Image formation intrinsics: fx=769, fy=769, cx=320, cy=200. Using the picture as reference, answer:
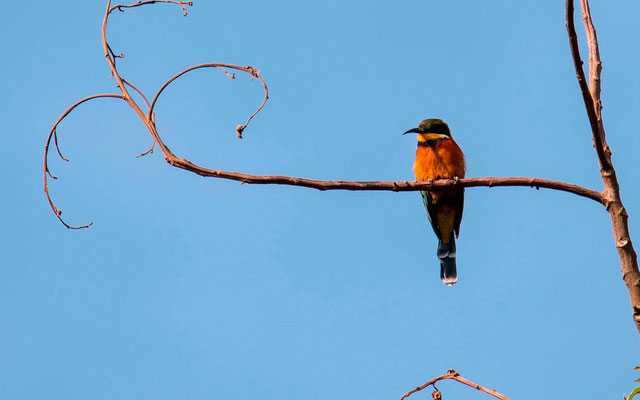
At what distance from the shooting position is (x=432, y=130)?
744 cm

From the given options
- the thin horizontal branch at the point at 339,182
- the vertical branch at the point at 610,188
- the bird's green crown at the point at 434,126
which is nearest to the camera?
the vertical branch at the point at 610,188

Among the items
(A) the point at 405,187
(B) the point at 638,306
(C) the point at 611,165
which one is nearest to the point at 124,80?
(A) the point at 405,187

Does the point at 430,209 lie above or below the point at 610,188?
above

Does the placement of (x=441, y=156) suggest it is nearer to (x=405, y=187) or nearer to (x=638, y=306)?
(x=405, y=187)

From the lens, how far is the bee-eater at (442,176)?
23.1 ft

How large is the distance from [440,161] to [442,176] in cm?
14

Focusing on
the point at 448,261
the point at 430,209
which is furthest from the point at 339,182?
the point at 448,261

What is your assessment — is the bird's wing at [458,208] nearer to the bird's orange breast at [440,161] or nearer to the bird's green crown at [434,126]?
the bird's orange breast at [440,161]

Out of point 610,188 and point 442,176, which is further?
point 442,176

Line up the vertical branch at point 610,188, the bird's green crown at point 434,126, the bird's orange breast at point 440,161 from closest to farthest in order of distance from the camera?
the vertical branch at point 610,188 < the bird's orange breast at point 440,161 < the bird's green crown at point 434,126

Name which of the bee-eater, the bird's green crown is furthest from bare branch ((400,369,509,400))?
the bird's green crown

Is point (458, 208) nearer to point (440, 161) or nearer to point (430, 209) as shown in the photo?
point (430, 209)

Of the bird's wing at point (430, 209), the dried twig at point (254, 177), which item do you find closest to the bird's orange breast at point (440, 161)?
the bird's wing at point (430, 209)

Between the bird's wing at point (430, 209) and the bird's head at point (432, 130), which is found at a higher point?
the bird's head at point (432, 130)
